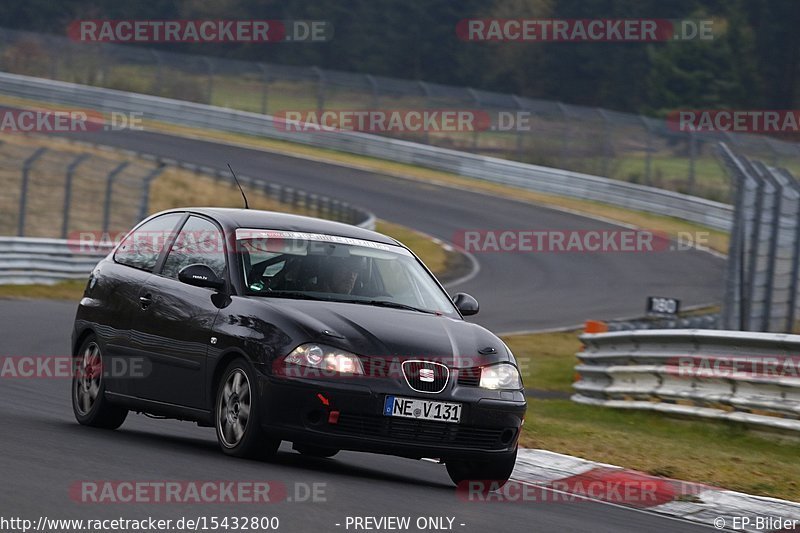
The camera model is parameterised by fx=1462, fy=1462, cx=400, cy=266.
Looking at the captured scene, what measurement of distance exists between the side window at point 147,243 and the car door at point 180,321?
0.17m

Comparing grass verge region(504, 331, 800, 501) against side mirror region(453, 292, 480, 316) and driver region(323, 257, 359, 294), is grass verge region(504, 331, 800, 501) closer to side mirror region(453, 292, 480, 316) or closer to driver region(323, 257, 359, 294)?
side mirror region(453, 292, 480, 316)

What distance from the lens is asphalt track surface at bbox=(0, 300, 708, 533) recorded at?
6402mm

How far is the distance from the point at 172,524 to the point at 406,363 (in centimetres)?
217

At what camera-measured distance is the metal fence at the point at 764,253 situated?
15734 mm

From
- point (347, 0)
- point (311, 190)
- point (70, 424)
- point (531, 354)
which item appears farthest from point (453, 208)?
point (347, 0)

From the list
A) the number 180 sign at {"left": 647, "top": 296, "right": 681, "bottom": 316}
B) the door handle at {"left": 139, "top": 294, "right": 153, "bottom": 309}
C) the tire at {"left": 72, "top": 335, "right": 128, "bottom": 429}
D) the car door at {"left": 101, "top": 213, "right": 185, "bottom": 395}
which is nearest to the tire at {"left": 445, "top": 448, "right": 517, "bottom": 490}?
the car door at {"left": 101, "top": 213, "right": 185, "bottom": 395}

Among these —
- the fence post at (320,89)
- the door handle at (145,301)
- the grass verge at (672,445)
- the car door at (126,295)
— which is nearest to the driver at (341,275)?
the door handle at (145,301)

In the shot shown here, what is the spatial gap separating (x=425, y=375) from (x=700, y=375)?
251 inches

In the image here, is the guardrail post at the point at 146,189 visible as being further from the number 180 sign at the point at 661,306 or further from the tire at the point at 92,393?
the tire at the point at 92,393

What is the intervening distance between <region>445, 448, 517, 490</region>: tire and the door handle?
2.13 metres

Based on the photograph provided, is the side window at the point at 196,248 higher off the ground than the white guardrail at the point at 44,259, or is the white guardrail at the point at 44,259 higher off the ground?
the side window at the point at 196,248

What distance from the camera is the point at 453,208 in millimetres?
38500

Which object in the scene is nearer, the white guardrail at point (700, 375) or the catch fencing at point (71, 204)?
the white guardrail at point (700, 375)

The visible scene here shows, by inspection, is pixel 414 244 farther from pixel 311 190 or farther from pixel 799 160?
pixel 799 160
